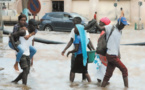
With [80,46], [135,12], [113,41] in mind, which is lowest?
[135,12]

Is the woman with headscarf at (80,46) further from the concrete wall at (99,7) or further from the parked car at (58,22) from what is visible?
the concrete wall at (99,7)

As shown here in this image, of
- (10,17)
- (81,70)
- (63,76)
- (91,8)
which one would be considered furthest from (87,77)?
(91,8)

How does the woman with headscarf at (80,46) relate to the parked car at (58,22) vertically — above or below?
above

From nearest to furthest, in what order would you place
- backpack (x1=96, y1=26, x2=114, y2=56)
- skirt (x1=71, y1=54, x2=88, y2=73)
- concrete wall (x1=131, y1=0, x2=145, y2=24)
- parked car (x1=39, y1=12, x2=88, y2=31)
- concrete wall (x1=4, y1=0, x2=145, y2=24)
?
backpack (x1=96, y1=26, x2=114, y2=56) < skirt (x1=71, y1=54, x2=88, y2=73) < parked car (x1=39, y1=12, x2=88, y2=31) < concrete wall (x1=131, y1=0, x2=145, y2=24) < concrete wall (x1=4, y1=0, x2=145, y2=24)

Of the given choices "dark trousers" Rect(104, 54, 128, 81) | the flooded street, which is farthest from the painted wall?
"dark trousers" Rect(104, 54, 128, 81)

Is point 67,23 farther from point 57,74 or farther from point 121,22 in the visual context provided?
point 121,22

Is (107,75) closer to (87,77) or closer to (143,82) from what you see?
(87,77)

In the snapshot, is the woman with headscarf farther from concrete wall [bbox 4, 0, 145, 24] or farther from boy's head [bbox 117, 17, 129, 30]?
concrete wall [bbox 4, 0, 145, 24]

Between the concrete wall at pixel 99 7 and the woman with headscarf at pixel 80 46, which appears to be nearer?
the woman with headscarf at pixel 80 46

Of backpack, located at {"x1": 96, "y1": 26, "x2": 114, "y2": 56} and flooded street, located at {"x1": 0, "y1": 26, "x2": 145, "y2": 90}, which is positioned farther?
flooded street, located at {"x1": 0, "y1": 26, "x2": 145, "y2": 90}

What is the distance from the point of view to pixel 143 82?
35.4 ft

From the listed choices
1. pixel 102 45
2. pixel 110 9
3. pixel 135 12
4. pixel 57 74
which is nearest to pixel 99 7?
pixel 110 9

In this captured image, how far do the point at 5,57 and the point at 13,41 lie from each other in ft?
20.7

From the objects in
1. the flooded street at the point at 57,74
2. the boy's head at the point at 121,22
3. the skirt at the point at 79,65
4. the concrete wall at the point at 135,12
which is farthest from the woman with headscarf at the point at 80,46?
the concrete wall at the point at 135,12
